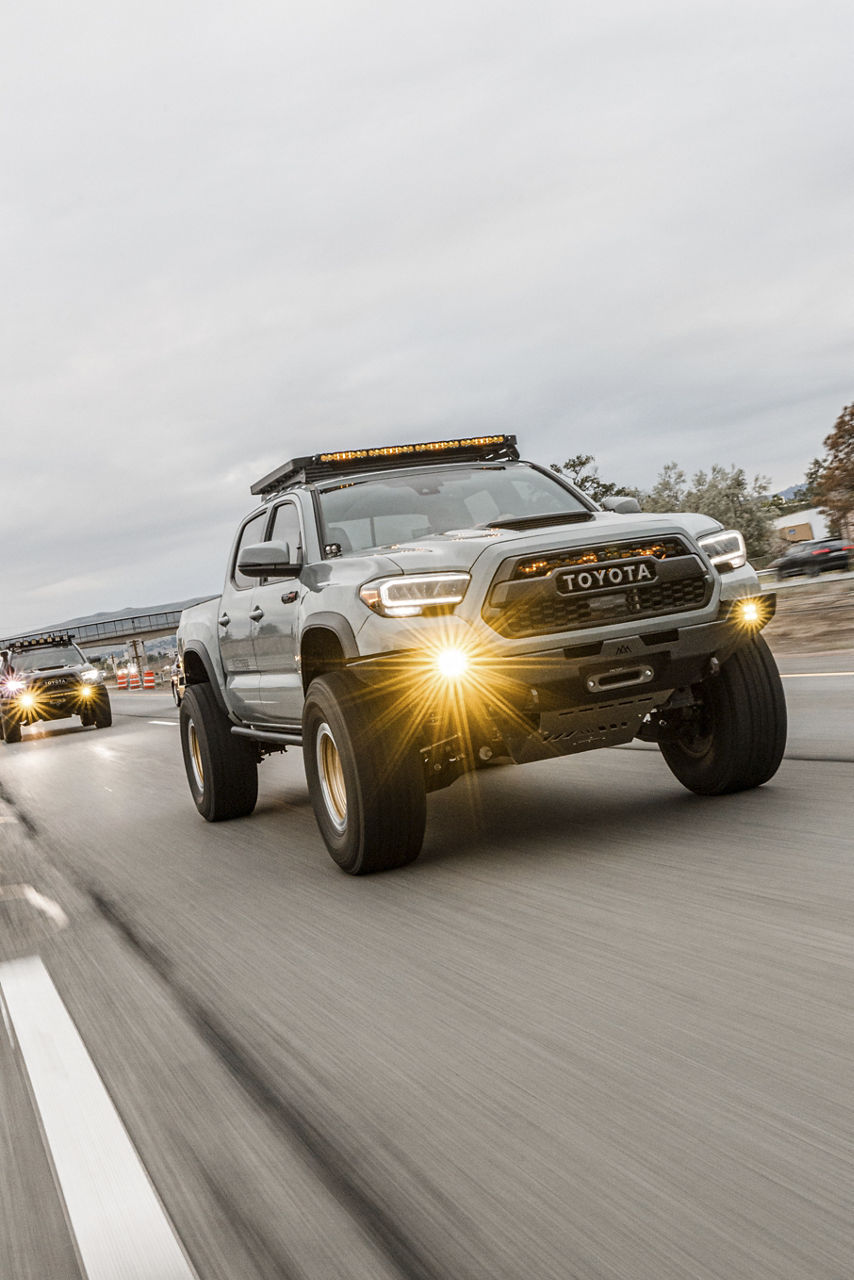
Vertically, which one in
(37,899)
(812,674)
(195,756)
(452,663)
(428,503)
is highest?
(428,503)

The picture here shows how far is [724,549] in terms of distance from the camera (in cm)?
580

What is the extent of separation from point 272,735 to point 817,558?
113 feet

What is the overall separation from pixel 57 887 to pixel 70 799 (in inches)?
181

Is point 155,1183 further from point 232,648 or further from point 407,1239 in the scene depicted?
point 232,648

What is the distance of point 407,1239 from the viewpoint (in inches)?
94.8

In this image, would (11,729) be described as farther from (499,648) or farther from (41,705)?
(499,648)

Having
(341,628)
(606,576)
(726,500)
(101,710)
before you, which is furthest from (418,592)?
(726,500)

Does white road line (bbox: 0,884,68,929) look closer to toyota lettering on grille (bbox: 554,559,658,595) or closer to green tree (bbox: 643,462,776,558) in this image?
toyota lettering on grille (bbox: 554,559,658,595)

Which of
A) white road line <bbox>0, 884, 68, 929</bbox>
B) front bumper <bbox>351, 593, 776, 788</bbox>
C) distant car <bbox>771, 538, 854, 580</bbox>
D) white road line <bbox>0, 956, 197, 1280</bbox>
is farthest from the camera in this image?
distant car <bbox>771, 538, 854, 580</bbox>

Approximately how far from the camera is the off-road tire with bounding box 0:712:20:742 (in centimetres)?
2250

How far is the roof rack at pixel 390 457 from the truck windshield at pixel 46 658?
55.5ft

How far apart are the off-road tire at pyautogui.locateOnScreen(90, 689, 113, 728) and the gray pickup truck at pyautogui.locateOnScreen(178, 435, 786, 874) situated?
16.1 m

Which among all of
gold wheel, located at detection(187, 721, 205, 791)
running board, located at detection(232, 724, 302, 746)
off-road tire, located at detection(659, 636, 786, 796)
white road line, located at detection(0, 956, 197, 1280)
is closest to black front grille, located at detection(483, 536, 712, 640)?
off-road tire, located at detection(659, 636, 786, 796)

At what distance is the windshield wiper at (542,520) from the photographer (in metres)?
5.90
